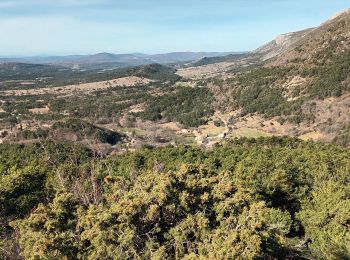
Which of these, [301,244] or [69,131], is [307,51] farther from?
[301,244]

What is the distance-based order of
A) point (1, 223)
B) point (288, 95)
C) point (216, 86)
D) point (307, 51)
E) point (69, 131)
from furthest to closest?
point (216, 86) < point (307, 51) < point (288, 95) < point (69, 131) < point (1, 223)

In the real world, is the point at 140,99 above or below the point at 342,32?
below

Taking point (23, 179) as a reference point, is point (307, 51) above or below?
above

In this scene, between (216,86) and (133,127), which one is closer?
(133,127)

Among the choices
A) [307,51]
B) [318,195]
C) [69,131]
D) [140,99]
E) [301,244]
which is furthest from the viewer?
[140,99]

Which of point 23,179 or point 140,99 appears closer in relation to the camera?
point 23,179

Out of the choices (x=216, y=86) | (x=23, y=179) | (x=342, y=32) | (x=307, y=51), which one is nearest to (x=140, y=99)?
(x=216, y=86)

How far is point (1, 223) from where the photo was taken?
103ft

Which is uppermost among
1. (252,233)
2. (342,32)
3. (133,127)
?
(342,32)

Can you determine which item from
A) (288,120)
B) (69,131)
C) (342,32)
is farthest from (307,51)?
(69,131)

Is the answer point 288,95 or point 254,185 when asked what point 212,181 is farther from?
point 288,95

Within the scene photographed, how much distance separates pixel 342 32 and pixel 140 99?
250 feet

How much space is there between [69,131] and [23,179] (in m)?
64.4

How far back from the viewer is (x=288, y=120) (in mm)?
109562
